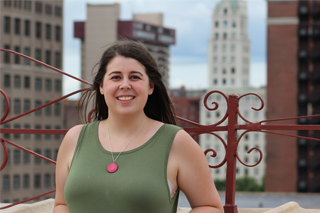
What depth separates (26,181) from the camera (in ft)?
237

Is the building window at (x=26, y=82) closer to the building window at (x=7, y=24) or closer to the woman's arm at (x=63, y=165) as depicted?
the building window at (x=7, y=24)

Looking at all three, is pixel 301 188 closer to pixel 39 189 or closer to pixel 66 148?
pixel 39 189

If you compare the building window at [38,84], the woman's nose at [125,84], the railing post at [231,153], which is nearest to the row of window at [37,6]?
the building window at [38,84]

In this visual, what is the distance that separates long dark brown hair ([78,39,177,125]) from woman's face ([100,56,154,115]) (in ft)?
0.11

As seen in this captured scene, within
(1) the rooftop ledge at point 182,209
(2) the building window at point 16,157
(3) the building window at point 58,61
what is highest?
(3) the building window at point 58,61

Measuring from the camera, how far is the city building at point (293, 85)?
5800cm

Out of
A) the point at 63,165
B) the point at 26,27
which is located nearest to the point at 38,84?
the point at 26,27

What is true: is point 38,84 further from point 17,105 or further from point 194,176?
point 194,176

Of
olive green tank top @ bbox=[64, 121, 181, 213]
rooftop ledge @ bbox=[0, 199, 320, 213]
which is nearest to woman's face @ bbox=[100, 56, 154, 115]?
olive green tank top @ bbox=[64, 121, 181, 213]

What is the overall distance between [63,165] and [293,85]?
59.8 metres

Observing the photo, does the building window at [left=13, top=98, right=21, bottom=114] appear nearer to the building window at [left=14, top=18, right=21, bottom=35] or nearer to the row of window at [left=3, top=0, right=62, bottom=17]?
the building window at [left=14, top=18, right=21, bottom=35]

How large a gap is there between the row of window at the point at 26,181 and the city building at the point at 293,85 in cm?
3101

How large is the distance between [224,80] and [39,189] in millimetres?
58510

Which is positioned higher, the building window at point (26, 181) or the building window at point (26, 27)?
the building window at point (26, 27)
